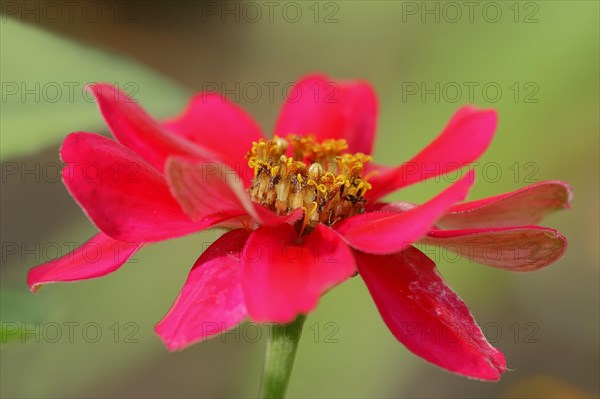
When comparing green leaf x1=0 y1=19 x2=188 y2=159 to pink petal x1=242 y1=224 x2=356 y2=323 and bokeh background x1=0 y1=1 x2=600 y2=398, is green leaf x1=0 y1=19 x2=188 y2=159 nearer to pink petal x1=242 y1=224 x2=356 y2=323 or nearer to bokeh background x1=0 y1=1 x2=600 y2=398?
bokeh background x1=0 y1=1 x2=600 y2=398

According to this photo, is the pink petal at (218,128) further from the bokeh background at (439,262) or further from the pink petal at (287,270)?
the pink petal at (287,270)

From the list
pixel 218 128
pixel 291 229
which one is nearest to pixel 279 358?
pixel 291 229

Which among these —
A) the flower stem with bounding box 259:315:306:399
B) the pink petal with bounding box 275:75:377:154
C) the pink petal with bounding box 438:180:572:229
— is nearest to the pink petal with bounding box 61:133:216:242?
the flower stem with bounding box 259:315:306:399

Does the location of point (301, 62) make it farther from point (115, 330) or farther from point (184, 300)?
point (184, 300)

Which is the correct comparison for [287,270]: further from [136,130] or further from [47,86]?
[47,86]

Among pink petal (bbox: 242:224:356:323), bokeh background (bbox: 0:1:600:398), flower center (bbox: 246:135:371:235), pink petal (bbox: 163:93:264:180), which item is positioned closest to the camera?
pink petal (bbox: 242:224:356:323)

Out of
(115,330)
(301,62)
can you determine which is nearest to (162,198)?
(115,330)
